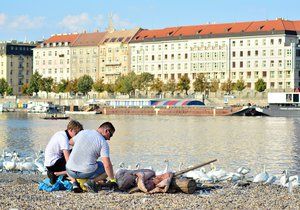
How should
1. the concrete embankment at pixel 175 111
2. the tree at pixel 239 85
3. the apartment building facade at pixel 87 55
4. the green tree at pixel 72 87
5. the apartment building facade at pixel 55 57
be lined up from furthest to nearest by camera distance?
the apartment building facade at pixel 55 57 < the apartment building facade at pixel 87 55 < the green tree at pixel 72 87 < the tree at pixel 239 85 < the concrete embankment at pixel 175 111

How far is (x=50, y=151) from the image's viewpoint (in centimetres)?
1536

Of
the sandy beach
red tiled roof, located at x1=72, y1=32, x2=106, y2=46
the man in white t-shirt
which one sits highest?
red tiled roof, located at x1=72, y1=32, x2=106, y2=46

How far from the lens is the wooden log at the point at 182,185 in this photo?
15.1 m

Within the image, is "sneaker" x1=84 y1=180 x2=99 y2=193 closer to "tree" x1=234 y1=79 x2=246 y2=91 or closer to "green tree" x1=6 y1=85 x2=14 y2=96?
"tree" x1=234 y1=79 x2=246 y2=91

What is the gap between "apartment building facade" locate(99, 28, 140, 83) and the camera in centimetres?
12744

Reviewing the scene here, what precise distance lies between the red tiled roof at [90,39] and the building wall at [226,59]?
9343mm

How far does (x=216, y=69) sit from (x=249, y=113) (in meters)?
23.1

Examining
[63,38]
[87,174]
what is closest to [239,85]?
[63,38]


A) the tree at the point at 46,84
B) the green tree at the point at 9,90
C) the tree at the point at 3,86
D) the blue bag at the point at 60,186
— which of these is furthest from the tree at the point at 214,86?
the blue bag at the point at 60,186

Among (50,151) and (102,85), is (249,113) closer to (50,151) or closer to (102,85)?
(102,85)

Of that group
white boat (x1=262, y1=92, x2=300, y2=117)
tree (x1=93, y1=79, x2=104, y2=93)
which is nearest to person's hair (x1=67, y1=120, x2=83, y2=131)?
white boat (x1=262, y1=92, x2=300, y2=117)

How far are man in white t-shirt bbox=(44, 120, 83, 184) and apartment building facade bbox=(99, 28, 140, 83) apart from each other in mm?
111108

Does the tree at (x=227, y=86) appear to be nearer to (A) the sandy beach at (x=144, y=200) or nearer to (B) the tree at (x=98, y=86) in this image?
(B) the tree at (x=98, y=86)

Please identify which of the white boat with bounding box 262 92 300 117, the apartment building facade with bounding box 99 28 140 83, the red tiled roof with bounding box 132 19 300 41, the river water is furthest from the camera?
the apartment building facade with bounding box 99 28 140 83
